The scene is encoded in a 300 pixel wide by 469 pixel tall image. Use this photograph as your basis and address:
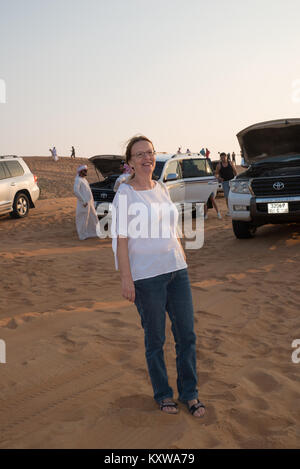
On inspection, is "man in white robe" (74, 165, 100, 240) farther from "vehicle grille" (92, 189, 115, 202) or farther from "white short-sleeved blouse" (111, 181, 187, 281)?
"white short-sleeved blouse" (111, 181, 187, 281)

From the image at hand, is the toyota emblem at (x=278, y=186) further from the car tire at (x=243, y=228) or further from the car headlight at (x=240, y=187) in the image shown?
the car tire at (x=243, y=228)

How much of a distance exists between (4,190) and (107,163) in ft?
11.1

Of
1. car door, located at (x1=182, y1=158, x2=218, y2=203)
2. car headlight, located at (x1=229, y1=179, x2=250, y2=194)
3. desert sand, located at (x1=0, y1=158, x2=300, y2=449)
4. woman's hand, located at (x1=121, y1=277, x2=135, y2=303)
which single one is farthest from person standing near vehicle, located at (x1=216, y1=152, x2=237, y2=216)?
woman's hand, located at (x1=121, y1=277, x2=135, y2=303)

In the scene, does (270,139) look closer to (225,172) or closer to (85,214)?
(225,172)

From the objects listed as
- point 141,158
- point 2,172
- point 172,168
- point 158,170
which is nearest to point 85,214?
point 158,170

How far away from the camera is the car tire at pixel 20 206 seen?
1615 cm

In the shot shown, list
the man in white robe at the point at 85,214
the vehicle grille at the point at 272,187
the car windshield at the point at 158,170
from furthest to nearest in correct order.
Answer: the car windshield at the point at 158,170, the man in white robe at the point at 85,214, the vehicle grille at the point at 272,187

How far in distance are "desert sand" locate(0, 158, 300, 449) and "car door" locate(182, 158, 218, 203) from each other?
5.59 metres

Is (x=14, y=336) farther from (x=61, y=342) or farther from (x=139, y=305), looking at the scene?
(x=139, y=305)

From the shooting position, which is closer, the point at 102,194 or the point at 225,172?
the point at 102,194

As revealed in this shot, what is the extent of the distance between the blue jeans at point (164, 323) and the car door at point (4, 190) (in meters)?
12.7

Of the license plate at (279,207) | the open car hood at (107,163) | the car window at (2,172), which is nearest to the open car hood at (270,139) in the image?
the license plate at (279,207)

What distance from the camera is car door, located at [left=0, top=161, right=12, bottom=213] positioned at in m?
15.3

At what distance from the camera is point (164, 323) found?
346 centimetres
